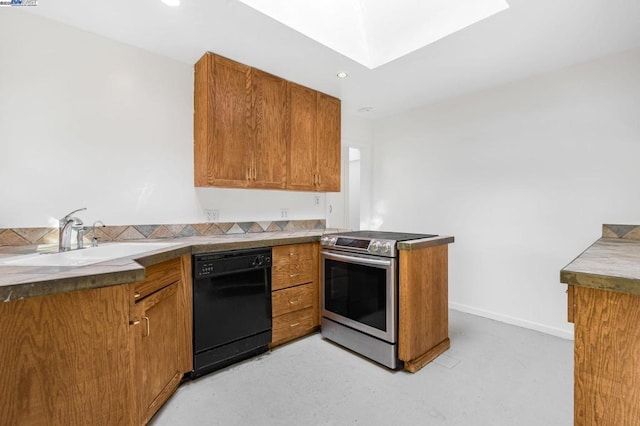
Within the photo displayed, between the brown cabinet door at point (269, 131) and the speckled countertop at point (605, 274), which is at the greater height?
the brown cabinet door at point (269, 131)

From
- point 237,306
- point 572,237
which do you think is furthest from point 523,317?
point 237,306

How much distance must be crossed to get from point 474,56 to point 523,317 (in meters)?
2.49

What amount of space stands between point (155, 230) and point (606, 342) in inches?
107

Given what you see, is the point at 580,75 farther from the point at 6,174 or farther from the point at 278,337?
the point at 6,174

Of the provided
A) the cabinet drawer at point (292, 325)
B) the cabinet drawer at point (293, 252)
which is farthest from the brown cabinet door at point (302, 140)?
the cabinet drawer at point (292, 325)

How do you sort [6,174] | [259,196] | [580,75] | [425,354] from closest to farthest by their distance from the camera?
1. [6,174]
2. [425,354]
3. [580,75]
4. [259,196]

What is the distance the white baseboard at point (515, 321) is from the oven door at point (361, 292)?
5.36ft

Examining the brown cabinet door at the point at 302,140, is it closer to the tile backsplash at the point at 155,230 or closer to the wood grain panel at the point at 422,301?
the tile backsplash at the point at 155,230

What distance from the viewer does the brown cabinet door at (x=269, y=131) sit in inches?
103

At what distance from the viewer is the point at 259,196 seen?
3062 mm

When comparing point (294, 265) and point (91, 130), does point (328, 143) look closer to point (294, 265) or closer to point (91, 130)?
point (294, 265)

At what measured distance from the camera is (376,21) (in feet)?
7.77

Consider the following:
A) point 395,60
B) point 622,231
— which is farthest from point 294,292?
point 622,231

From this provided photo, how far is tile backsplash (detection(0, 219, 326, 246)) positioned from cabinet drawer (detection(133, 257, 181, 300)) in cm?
70
